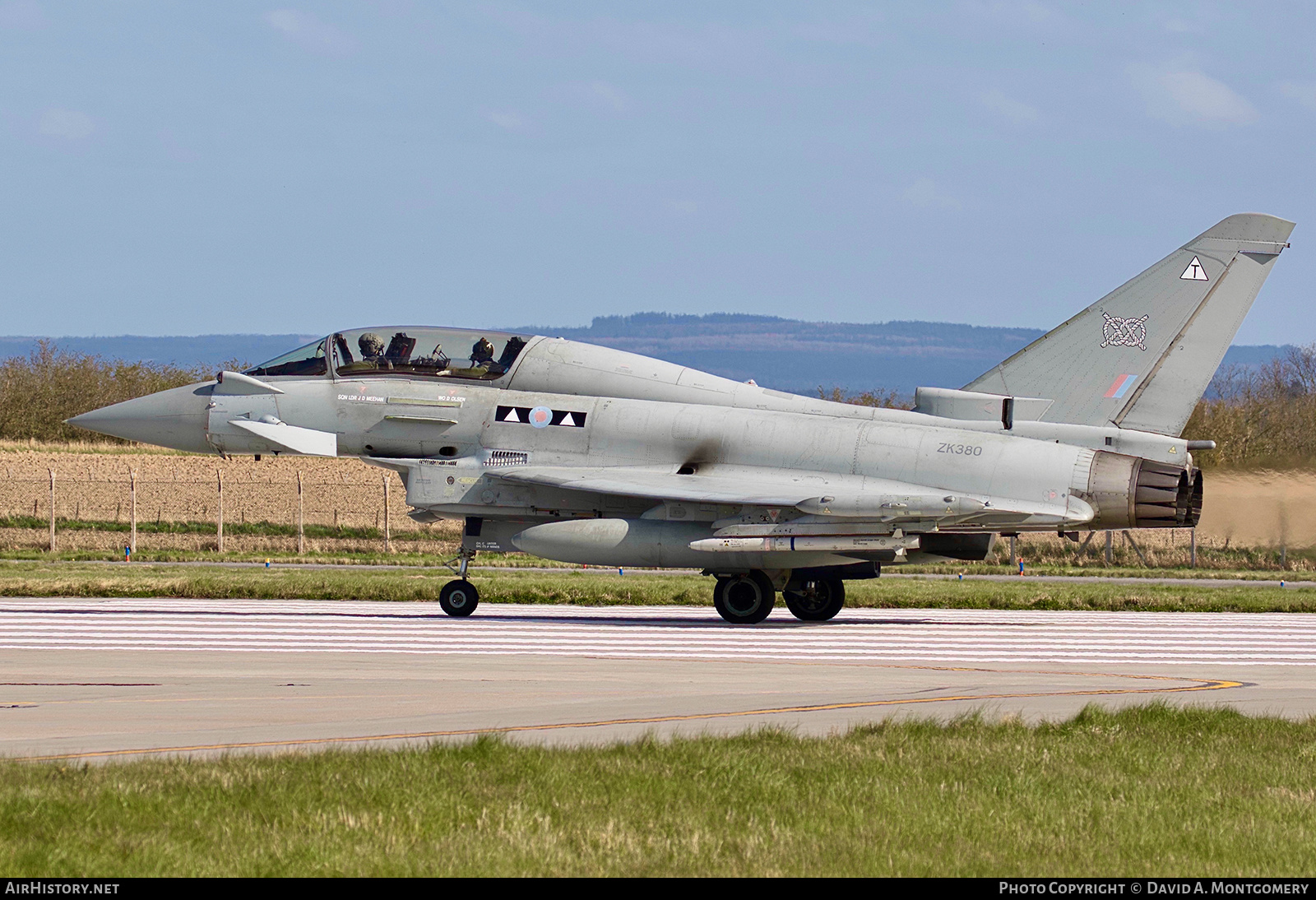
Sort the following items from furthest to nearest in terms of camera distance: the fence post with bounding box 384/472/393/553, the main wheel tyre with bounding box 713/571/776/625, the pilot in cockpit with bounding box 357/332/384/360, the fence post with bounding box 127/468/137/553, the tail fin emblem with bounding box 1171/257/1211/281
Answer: the fence post with bounding box 384/472/393/553 → the fence post with bounding box 127/468/137/553 → the pilot in cockpit with bounding box 357/332/384/360 → the main wheel tyre with bounding box 713/571/776/625 → the tail fin emblem with bounding box 1171/257/1211/281

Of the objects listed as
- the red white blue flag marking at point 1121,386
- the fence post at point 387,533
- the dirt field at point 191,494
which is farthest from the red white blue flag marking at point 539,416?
the dirt field at point 191,494

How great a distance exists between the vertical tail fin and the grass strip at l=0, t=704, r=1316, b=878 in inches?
427

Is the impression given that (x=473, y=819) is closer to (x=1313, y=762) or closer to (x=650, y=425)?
(x=1313, y=762)

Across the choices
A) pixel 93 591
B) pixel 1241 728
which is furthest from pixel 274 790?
pixel 93 591

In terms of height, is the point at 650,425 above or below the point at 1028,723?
above

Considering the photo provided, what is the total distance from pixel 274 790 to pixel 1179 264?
1614cm

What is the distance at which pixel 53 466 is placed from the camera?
178ft

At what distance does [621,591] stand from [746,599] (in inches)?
171

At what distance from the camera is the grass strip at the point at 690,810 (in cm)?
623

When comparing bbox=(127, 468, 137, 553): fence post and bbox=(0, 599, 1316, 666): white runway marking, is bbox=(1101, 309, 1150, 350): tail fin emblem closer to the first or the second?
bbox=(0, 599, 1316, 666): white runway marking

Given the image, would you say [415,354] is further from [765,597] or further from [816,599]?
[816,599]

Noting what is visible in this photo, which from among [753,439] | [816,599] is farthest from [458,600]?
[816,599]

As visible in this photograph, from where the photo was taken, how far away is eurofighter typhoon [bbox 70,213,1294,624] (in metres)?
18.9

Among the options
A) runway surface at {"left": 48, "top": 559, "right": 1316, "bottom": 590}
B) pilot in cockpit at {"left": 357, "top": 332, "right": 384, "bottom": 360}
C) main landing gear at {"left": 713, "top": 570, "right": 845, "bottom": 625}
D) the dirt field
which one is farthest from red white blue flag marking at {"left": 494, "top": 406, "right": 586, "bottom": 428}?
the dirt field
